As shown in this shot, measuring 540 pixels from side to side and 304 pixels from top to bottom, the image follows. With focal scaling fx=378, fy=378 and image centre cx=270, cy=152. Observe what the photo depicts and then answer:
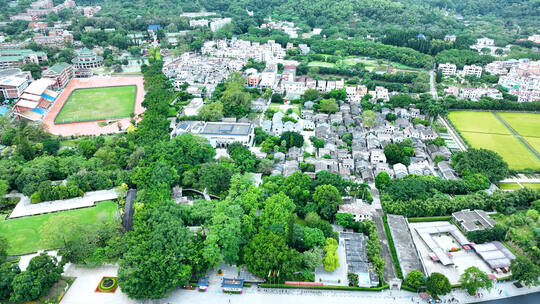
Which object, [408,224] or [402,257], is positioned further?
[408,224]

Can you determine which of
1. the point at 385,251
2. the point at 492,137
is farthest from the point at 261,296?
the point at 492,137

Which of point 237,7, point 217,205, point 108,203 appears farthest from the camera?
point 237,7

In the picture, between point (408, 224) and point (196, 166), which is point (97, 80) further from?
point (408, 224)

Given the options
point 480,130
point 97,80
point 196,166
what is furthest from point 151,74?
point 480,130

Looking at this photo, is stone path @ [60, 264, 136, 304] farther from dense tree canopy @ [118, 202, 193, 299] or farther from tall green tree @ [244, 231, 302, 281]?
tall green tree @ [244, 231, 302, 281]

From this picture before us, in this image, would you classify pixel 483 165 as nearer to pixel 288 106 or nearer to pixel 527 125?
pixel 527 125
